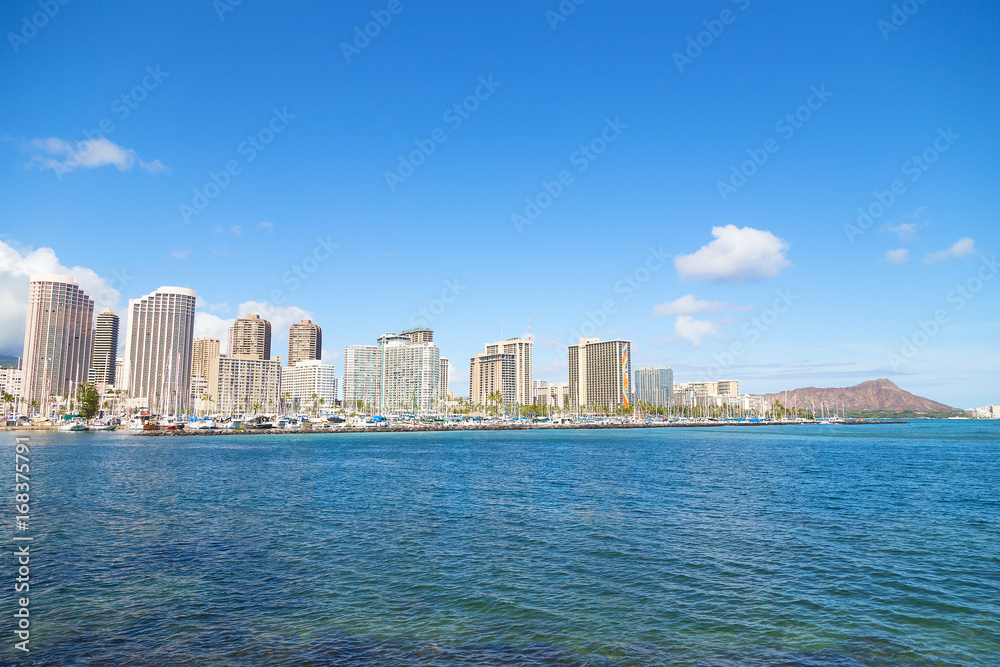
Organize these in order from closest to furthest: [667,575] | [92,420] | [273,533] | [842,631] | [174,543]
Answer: [842,631]
[667,575]
[174,543]
[273,533]
[92,420]

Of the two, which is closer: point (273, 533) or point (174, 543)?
point (174, 543)

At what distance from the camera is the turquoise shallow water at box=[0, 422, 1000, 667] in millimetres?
15734

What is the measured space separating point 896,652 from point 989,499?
116ft

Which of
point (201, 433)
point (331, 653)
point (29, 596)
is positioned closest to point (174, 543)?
point (29, 596)

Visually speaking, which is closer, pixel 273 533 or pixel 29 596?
pixel 29 596

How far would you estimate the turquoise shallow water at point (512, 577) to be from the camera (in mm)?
15734

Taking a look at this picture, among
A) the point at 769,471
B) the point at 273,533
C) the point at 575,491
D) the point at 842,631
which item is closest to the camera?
the point at 842,631

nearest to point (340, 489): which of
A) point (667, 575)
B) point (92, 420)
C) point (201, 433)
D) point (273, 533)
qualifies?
point (273, 533)

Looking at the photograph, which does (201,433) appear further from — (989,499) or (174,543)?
(989,499)

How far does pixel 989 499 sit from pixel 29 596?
182ft

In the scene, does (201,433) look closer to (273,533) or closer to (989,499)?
(273,533)

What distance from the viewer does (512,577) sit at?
856 inches

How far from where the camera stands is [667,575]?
21891 millimetres

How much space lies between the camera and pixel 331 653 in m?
15.2
